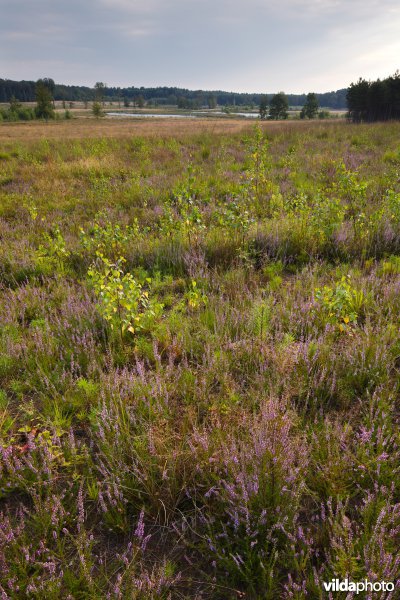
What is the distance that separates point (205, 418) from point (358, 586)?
132cm

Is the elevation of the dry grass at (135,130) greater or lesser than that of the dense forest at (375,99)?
lesser

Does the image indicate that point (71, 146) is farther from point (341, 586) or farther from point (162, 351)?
point (341, 586)

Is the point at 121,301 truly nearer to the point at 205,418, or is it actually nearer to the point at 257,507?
the point at 205,418

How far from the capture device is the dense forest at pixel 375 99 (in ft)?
149

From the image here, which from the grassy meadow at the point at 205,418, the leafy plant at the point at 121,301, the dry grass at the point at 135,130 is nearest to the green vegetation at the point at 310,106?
the dry grass at the point at 135,130

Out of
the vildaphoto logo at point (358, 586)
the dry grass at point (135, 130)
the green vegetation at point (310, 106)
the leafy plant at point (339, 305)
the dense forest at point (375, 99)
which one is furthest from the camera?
the green vegetation at point (310, 106)

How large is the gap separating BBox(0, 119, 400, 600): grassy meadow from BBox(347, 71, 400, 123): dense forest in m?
48.6

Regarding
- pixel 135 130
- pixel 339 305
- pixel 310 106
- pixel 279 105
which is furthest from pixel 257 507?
pixel 279 105

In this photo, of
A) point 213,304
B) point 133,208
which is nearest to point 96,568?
point 213,304

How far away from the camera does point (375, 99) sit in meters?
47.9

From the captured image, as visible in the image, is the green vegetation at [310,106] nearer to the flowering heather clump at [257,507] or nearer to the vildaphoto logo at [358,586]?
the flowering heather clump at [257,507]

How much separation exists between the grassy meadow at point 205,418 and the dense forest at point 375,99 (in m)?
48.6

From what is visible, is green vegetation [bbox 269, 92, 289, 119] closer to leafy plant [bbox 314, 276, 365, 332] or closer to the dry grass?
the dry grass

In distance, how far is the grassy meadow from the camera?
5.94ft
